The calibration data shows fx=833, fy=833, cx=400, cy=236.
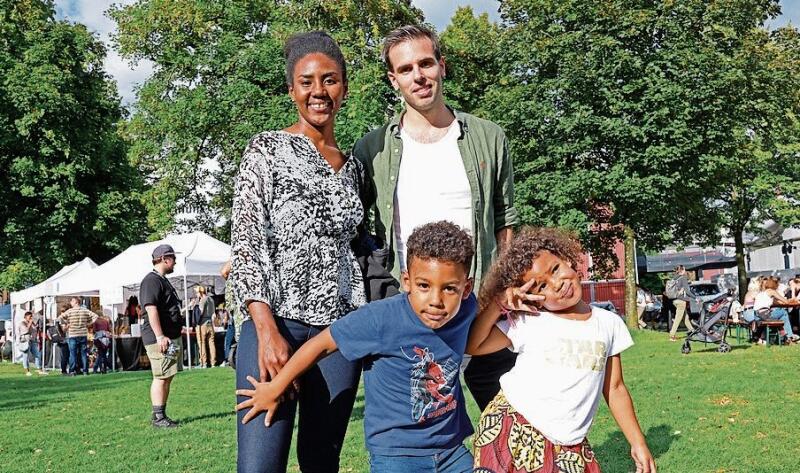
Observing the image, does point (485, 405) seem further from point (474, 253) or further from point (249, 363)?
point (249, 363)

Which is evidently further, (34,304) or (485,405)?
(34,304)

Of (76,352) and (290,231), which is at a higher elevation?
(290,231)

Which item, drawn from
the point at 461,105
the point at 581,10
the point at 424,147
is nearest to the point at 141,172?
the point at 461,105

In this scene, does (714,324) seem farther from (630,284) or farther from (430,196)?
(430,196)

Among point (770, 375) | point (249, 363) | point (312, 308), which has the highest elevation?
point (312, 308)

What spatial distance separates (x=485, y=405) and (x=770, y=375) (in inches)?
390

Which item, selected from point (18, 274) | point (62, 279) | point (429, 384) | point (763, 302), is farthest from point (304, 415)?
point (18, 274)

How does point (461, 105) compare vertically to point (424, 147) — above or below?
above

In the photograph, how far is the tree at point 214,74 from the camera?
86.3 feet

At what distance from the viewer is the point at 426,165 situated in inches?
138

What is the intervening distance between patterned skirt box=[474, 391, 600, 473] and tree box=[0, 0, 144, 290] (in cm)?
3098

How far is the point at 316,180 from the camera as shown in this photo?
3033mm

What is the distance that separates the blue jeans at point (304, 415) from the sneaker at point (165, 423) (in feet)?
23.9

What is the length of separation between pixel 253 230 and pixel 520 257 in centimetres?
108
